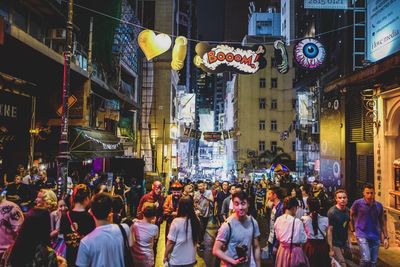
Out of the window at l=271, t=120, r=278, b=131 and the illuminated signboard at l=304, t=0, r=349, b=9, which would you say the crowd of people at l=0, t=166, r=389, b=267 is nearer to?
the illuminated signboard at l=304, t=0, r=349, b=9

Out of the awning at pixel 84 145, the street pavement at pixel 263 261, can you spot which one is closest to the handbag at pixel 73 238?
the street pavement at pixel 263 261

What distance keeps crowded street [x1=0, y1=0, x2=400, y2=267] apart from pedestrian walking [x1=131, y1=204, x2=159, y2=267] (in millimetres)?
20

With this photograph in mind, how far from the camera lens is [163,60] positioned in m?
45.9

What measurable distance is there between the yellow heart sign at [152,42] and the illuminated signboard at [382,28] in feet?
26.3

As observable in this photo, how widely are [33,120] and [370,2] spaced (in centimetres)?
1446

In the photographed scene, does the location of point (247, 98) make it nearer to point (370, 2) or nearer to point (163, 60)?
point (163, 60)

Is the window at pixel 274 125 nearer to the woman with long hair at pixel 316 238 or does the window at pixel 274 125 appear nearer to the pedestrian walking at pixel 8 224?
the woman with long hair at pixel 316 238

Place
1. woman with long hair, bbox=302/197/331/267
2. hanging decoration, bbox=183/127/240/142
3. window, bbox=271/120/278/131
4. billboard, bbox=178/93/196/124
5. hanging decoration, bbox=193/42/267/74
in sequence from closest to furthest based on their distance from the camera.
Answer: woman with long hair, bbox=302/197/331/267 < hanging decoration, bbox=193/42/267/74 < hanging decoration, bbox=183/127/240/142 < billboard, bbox=178/93/196/124 < window, bbox=271/120/278/131

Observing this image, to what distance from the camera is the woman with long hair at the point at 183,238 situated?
552 cm

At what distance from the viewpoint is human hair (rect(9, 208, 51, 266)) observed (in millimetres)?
3715

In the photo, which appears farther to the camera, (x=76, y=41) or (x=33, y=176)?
(x=76, y=41)

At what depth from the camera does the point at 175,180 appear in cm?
1878

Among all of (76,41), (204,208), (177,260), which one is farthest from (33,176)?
(177,260)

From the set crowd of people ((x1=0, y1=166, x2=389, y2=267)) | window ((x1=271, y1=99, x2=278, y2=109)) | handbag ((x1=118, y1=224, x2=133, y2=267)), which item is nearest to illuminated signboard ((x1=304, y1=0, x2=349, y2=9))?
crowd of people ((x1=0, y1=166, x2=389, y2=267))
